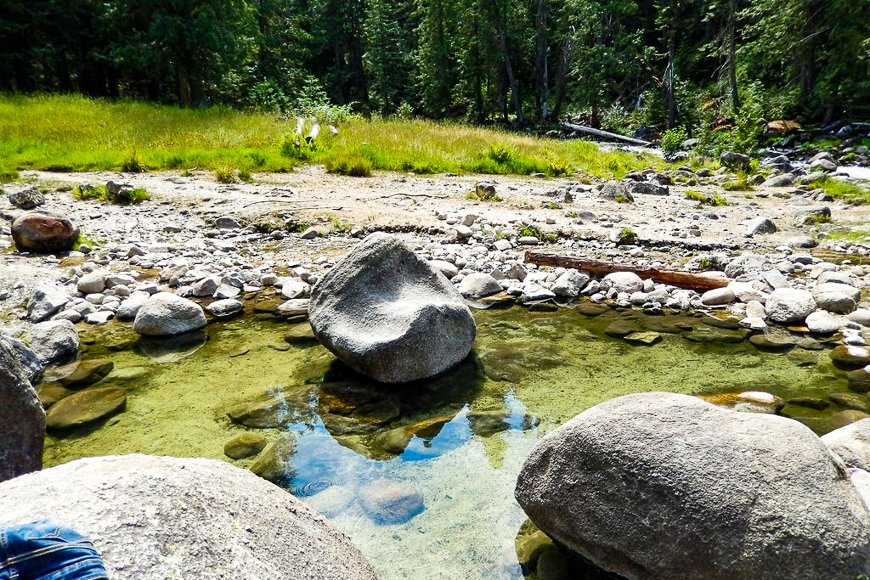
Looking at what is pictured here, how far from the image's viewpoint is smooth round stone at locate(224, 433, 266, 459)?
13.0ft

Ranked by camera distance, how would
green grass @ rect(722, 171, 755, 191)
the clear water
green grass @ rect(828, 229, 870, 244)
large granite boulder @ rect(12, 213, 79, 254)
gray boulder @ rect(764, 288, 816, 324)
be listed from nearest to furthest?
the clear water
gray boulder @ rect(764, 288, 816, 324)
large granite boulder @ rect(12, 213, 79, 254)
green grass @ rect(828, 229, 870, 244)
green grass @ rect(722, 171, 755, 191)

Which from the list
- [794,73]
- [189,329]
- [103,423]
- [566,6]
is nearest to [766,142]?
[794,73]

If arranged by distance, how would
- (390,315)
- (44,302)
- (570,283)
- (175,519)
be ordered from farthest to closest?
(570,283)
(44,302)
(390,315)
(175,519)

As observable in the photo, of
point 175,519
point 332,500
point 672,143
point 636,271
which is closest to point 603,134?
point 672,143

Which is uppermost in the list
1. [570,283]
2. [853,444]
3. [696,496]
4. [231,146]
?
[231,146]

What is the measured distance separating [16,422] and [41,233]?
6314mm

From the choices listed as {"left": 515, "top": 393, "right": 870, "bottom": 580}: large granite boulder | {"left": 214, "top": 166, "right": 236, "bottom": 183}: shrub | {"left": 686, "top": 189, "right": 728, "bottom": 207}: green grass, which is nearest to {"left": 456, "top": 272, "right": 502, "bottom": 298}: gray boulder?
{"left": 515, "top": 393, "right": 870, "bottom": 580}: large granite boulder

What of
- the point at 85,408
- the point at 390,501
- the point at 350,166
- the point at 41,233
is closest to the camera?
the point at 390,501

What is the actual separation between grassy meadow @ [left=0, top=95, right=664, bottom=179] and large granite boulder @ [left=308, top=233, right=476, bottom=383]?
915cm

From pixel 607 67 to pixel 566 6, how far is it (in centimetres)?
443

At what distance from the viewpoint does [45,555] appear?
118 centimetres

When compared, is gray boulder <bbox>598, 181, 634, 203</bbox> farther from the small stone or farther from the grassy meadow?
the small stone

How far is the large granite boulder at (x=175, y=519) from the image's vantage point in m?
1.37

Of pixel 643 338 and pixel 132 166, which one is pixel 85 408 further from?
pixel 132 166
